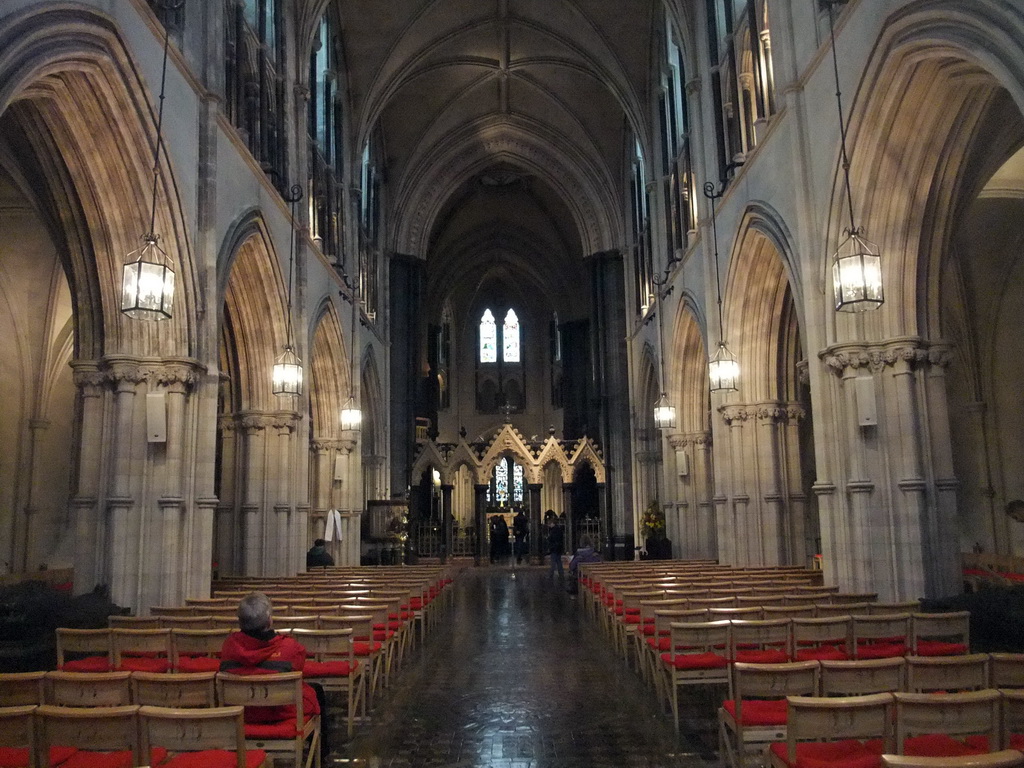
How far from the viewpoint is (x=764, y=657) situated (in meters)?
6.64

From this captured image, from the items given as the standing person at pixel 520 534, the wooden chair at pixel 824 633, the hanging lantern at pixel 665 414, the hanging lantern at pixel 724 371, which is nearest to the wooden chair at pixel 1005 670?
the wooden chair at pixel 824 633

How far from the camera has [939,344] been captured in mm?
10289

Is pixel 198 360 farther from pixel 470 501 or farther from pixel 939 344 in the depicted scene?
pixel 470 501

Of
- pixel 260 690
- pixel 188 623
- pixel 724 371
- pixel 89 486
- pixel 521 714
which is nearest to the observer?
pixel 260 690

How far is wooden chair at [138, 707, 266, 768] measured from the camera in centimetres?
390

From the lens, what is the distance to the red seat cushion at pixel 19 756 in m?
4.11

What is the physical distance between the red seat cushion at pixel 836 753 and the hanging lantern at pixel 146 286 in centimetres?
701

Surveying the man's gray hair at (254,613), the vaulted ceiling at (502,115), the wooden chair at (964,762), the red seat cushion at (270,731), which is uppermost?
the vaulted ceiling at (502,115)

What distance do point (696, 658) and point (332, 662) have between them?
3.07 metres

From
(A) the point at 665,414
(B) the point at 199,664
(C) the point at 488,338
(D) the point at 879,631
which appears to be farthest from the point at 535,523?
(B) the point at 199,664

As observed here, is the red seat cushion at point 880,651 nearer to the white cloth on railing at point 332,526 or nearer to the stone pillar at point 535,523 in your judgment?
the white cloth on railing at point 332,526

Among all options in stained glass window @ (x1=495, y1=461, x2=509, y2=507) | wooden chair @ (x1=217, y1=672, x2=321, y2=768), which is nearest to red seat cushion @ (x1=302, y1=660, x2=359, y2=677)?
wooden chair @ (x1=217, y1=672, x2=321, y2=768)

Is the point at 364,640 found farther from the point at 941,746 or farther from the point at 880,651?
the point at 941,746

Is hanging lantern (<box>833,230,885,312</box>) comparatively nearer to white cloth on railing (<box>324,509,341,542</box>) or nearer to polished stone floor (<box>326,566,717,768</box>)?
polished stone floor (<box>326,566,717,768</box>)
